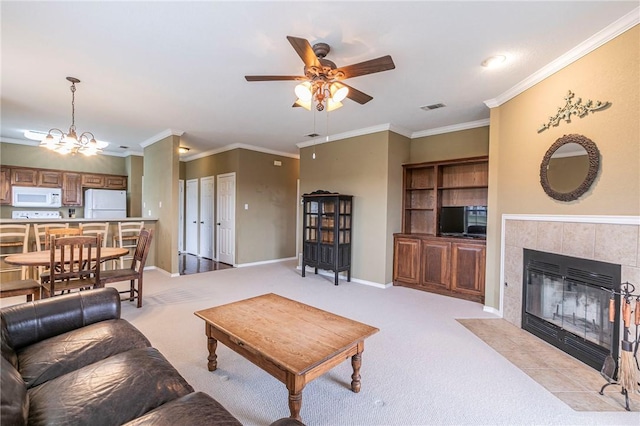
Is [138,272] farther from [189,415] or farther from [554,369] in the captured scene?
[554,369]

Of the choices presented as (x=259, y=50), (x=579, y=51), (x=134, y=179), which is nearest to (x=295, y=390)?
(x=259, y=50)

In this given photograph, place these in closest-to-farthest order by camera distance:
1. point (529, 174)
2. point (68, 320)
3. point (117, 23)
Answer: point (68, 320)
point (117, 23)
point (529, 174)

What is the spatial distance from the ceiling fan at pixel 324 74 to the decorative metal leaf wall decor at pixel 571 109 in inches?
68.4

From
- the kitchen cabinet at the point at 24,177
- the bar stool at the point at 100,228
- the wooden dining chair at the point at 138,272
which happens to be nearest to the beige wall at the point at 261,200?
the bar stool at the point at 100,228

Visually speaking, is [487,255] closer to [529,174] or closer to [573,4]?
[529,174]

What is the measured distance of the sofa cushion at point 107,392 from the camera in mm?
1164

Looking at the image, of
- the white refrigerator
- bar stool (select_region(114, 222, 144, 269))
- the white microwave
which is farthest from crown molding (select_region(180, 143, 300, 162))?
the white microwave

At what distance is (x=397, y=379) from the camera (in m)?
2.15

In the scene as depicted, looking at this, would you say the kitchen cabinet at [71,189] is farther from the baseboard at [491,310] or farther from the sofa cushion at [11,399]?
the baseboard at [491,310]

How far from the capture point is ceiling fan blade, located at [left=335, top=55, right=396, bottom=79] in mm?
2014

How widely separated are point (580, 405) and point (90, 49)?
4.55 m

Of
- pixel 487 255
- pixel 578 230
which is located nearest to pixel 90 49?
pixel 578 230

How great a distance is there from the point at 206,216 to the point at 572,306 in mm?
6886

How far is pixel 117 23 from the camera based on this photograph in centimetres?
215
